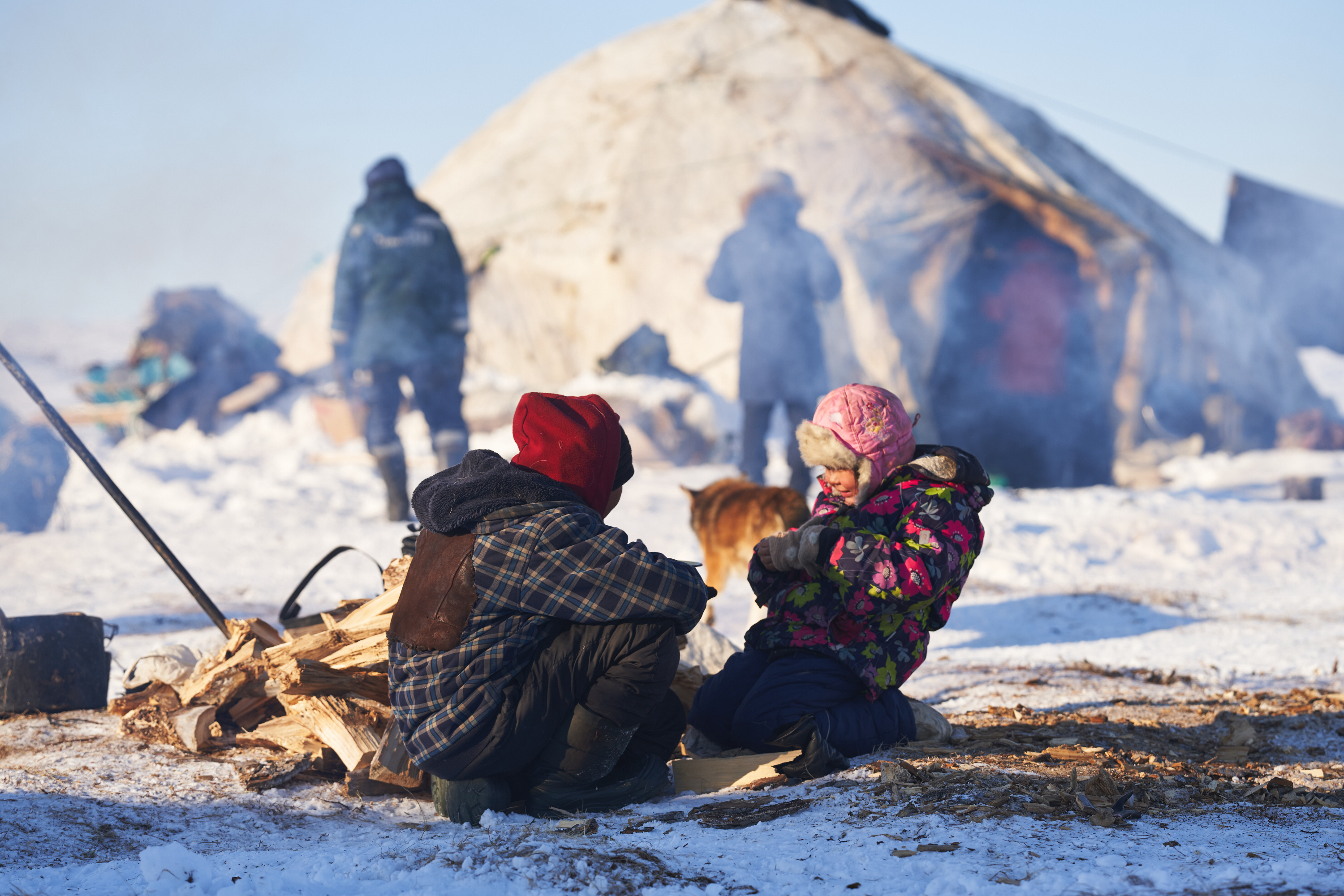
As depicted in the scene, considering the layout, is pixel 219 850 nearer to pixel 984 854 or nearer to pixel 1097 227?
pixel 984 854

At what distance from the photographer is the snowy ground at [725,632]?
5.21 feet

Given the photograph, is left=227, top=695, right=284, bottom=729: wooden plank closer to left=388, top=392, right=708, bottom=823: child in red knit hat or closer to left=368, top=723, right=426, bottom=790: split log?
left=368, top=723, right=426, bottom=790: split log

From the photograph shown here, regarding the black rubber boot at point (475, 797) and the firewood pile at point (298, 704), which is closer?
the black rubber boot at point (475, 797)

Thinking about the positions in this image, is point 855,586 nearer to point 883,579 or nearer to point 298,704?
point 883,579

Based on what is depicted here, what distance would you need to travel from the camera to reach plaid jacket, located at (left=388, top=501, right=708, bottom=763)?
78.4 inches

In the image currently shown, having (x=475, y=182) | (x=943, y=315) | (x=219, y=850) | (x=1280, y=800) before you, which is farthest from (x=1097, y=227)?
(x=219, y=850)

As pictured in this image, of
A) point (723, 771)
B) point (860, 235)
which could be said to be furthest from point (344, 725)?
point (860, 235)

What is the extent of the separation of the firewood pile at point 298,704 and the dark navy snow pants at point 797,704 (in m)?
0.80

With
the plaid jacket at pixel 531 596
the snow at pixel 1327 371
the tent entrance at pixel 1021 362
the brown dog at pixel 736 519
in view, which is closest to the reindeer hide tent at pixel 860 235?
the tent entrance at pixel 1021 362

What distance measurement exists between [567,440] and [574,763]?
0.71m

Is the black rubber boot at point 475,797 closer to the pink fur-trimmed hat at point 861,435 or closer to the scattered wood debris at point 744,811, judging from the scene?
the scattered wood debris at point 744,811

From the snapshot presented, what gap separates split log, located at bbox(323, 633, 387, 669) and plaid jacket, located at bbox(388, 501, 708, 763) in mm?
582

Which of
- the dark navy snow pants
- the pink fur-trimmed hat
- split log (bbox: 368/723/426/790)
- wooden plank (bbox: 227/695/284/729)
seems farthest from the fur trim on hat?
wooden plank (bbox: 227/695/284/729)

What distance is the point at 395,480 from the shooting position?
6.78 metres
